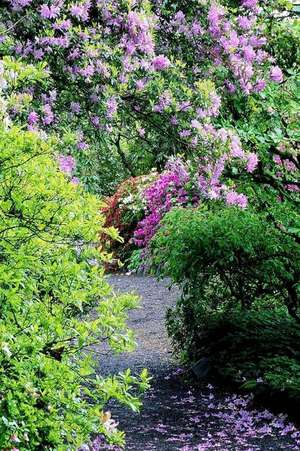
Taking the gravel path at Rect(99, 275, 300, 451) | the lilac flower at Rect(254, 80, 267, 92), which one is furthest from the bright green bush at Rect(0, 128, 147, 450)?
the lilac flower at Rect(254, 80, 267, 92)

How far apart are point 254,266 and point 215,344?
0.94m

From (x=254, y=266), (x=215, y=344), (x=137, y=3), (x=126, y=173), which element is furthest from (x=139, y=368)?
(x=126, y=173)

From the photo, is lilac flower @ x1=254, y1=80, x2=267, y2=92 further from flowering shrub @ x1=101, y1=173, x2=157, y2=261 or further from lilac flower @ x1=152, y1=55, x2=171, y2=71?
flowering shrub @ x1=101, y1=173, x2=157, y2=261

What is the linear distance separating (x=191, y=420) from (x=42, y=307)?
3.11 metres

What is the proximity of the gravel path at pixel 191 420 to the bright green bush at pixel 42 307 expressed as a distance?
3.36 ft

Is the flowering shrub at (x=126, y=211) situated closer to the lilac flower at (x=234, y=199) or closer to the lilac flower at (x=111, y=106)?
the lilac flower at (x=234, y=199)

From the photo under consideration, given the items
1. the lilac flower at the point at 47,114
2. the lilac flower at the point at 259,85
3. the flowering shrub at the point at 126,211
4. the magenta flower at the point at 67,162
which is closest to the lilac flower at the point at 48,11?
the lilac flower at the point at 47,114

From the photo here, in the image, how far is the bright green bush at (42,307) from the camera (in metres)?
2.64

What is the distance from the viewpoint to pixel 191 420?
5645 mm

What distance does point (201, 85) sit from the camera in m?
4.61

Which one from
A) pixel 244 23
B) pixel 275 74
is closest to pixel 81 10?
pixel 244 23

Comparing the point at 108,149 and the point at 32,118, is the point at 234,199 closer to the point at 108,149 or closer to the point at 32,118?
the point at 108,149

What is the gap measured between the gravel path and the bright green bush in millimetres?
1025

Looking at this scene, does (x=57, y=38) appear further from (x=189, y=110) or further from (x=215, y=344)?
(x=215, y=344)
